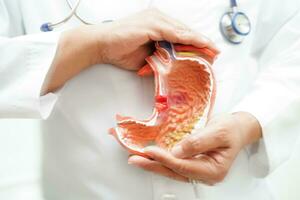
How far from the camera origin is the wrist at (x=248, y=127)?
688 mm

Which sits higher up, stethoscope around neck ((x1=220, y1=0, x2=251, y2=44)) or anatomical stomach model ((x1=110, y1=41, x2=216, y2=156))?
stethoscope around neck ((x1=220, y1=0, x2=251, y2=44))

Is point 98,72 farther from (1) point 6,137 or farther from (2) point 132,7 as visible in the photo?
(1) point 6,137

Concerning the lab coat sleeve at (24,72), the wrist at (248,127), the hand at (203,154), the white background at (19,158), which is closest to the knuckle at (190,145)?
the hand at (203,154)

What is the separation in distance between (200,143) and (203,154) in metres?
0.05

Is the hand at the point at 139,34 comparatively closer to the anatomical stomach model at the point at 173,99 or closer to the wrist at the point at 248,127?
the anatomical stomach model at the point at 173,99

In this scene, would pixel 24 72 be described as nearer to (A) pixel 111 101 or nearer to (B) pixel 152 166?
(A) pixel 111 101

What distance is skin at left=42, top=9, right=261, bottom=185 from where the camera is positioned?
24.3 inches

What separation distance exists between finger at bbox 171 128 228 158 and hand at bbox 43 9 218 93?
148 millimetres

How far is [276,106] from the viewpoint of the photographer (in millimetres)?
748

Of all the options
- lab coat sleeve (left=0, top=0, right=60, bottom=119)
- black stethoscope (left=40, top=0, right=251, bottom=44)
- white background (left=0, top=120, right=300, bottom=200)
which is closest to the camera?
lab coat sleeve (left=0, top=0, right=60, bottom=119)

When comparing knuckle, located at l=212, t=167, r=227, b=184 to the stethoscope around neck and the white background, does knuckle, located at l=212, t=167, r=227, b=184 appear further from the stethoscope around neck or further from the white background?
the white background

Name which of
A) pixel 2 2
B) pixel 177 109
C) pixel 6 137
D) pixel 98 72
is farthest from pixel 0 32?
pixel 6 137

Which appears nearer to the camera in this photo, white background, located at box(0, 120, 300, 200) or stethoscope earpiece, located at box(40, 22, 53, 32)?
stethoscope earpiece, located at box(40, 22, 53, 32)

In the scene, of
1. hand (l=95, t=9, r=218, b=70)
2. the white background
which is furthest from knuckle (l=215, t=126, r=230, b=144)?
the white background
